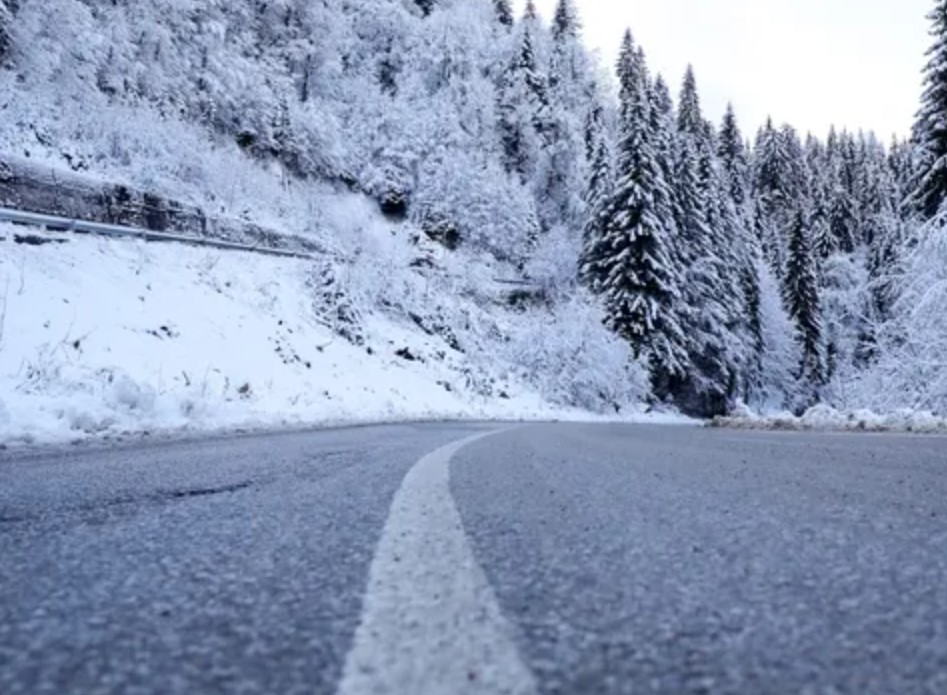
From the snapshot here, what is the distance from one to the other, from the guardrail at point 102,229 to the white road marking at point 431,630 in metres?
16.1

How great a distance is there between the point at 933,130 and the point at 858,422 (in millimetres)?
21549

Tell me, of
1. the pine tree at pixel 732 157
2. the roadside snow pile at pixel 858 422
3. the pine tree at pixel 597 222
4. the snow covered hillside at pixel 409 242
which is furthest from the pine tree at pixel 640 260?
the pine tree at pixel 732 157

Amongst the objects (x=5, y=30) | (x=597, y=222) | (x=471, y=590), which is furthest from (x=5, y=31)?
(x=471, y=590)

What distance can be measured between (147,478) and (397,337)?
20602mm

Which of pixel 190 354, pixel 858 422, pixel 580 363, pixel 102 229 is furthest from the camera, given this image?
pixel 580 363

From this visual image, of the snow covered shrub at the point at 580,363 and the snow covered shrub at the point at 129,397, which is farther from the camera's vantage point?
the snow covered shrub at the point at 580,363

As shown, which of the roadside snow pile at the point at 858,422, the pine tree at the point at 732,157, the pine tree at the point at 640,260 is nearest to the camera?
the roadside snow pile at the point at 858,422

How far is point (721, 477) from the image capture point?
3.12 meters

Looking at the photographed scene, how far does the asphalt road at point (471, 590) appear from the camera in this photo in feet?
2.64

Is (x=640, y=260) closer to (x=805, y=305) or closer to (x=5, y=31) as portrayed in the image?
(x=805, y=305)

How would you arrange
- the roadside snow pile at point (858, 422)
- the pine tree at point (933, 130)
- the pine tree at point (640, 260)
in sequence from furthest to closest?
the pine tree at point (640, 260) → the pine tree at point (933, 130) → the roadside snow pile at point (858, 422)

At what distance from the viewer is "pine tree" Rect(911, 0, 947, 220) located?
81.7 ft

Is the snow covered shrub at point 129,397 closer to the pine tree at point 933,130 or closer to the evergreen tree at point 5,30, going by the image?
the evergreen tree at point 5,30

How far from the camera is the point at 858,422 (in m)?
8.90
